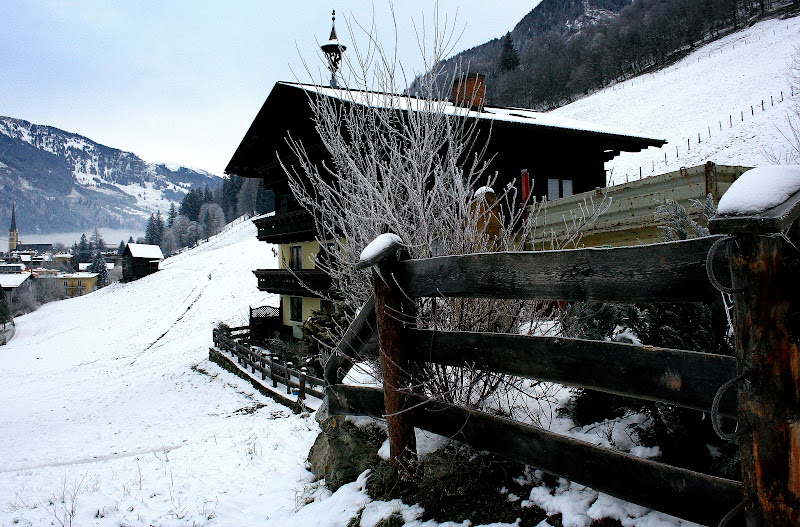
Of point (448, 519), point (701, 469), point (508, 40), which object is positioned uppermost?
point (508, 40)

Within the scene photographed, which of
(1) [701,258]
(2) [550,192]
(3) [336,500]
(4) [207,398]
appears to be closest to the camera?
(1) [701,258]

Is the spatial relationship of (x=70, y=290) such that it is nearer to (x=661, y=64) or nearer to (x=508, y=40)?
(x=508, y=40)

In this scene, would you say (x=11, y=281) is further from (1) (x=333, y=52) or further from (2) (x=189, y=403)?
(1) (x=333, y=52)

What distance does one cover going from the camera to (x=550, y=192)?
18781 mm

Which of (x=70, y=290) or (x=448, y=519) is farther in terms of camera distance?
(x=70, y=290)

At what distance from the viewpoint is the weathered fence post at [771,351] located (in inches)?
69.7

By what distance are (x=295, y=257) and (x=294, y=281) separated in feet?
7.30

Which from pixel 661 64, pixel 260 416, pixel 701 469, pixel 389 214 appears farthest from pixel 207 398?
pixel 661 64

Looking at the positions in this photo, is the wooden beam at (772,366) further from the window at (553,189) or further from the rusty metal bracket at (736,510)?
the window at (553,189)

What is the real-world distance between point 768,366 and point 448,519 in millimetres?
2230

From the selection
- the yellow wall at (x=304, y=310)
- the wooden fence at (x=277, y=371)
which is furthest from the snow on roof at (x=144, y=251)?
the yellow wall at (x=304, y=310)

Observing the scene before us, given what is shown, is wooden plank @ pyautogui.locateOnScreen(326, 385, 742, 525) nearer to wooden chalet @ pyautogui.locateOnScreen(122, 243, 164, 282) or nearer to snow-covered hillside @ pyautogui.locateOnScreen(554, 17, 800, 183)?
snow-covered hillside @ pyautogui.locateOnScreen(554, 17, 800, 183)

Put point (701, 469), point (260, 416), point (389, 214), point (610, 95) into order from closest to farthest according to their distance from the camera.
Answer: point (701, 469)
point (389, 214)
point (260, 416)
point (610, 95)

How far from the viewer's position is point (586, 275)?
99.0 inches
